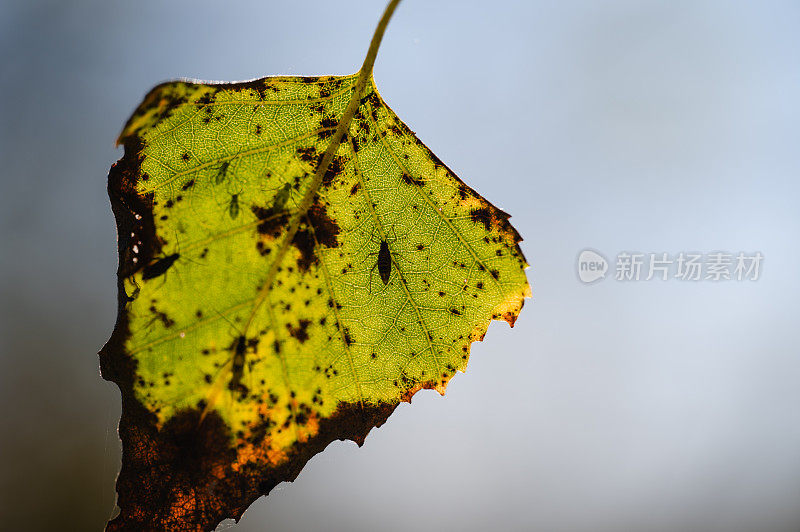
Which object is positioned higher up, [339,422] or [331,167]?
[331,167]

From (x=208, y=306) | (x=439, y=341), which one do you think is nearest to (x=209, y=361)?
(x=208, y=306)

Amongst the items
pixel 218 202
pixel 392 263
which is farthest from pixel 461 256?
pixel 218 202

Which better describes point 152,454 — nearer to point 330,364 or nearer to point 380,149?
point 330,364
